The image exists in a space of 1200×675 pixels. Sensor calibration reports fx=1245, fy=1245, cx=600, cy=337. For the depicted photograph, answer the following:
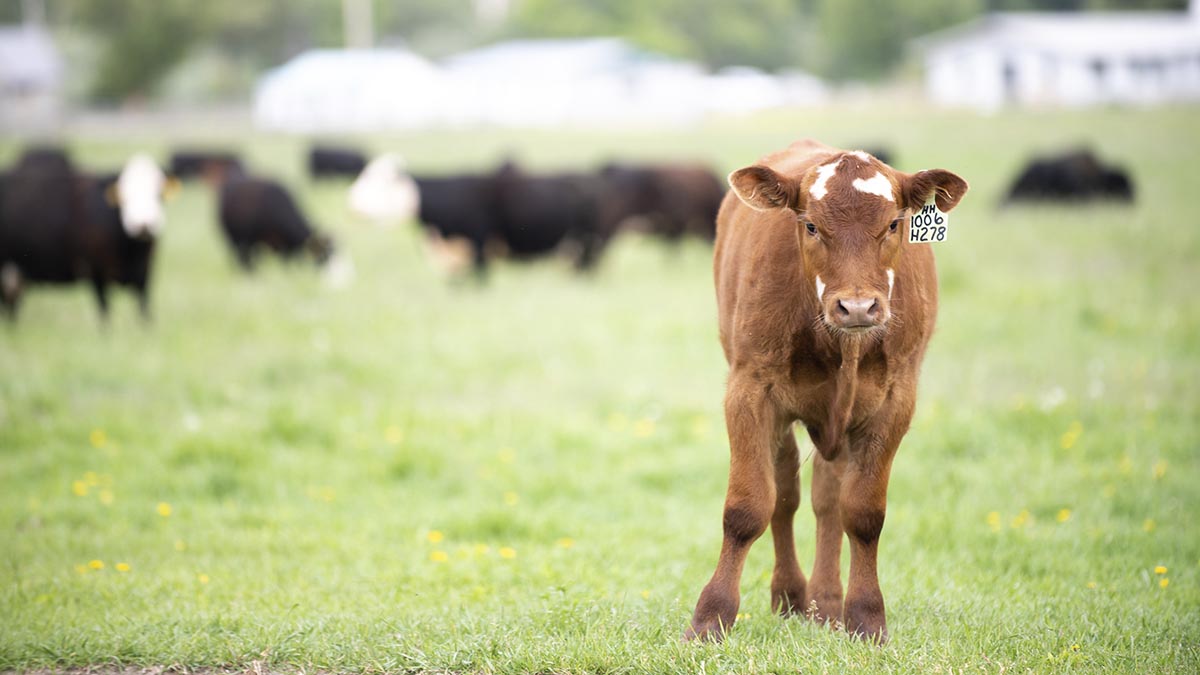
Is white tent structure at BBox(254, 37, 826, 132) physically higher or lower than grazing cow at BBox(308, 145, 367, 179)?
higher

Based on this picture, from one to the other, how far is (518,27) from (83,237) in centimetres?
7875

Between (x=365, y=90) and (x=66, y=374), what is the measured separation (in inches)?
2092

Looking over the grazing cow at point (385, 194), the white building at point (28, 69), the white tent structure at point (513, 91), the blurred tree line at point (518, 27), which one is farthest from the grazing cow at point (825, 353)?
the white building at point (28, 69)

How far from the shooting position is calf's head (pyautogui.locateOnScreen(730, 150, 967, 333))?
4.34 m

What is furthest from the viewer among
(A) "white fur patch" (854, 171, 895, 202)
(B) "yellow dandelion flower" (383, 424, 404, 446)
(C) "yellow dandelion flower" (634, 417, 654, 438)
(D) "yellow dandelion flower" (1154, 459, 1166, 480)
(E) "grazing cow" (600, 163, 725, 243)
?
(E) "grazing cow" (600, 163, 725, 243)

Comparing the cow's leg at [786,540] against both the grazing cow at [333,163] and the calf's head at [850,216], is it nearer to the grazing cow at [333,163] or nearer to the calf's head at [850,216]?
the calf's head at [850,216]

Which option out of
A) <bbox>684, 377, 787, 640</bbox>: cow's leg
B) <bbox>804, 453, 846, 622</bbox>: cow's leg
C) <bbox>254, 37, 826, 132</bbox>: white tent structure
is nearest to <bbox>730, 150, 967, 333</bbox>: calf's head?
<bbox>684, 377, 787, 640</bbox>: cow's leg

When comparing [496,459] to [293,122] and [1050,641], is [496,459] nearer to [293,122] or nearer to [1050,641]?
[1050,641]

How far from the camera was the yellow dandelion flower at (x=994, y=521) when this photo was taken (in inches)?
→ 273

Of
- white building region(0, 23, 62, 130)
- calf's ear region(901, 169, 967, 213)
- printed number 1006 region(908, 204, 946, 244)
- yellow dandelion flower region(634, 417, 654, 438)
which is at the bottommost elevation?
yellow dandelion flower region(634, 417, 654, 438)

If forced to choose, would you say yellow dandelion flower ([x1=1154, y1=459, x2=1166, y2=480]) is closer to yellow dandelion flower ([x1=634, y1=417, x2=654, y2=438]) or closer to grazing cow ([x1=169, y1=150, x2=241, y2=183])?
yellow dandelion flower ([x1=634, y1=417, x2=654, y2=438])

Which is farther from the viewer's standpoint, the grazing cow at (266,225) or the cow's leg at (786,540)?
the grazing cow at (266,225)

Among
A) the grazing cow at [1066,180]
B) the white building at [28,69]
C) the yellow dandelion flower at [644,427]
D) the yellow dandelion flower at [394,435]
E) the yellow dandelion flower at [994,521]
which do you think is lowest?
the yellow dandelion flower at [644,427]

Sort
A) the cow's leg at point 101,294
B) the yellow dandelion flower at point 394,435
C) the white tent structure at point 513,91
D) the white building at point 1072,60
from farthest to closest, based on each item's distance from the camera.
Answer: the white tent structure at point 513,91
the white building at point 1072,60
the cow's leg at point 101,294
the yellow dandelion flower at point 394,435
